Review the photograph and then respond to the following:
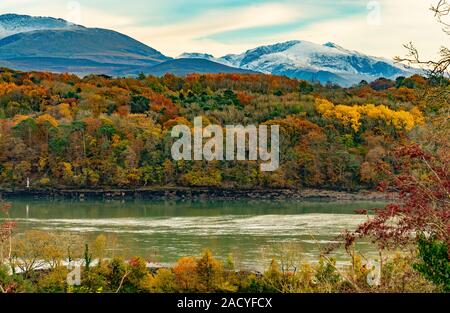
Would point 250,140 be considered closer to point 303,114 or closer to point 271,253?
point 303,114

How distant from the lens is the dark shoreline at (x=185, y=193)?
184ft

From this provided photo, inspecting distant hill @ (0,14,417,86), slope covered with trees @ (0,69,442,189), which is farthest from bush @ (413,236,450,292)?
distant hill @ (0,14,417,86)

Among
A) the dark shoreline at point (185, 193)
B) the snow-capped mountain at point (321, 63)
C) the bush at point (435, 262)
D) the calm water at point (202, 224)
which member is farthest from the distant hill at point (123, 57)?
the bush at point (435, 262)

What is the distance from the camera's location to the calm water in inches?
1036

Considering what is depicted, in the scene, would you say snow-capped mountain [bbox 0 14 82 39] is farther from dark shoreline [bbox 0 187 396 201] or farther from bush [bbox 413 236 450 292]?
bush [bbox 413 236 450 292]

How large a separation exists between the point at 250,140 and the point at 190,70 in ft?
244

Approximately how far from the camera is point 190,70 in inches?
5330

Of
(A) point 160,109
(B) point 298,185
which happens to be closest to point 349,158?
(B) point 298,185

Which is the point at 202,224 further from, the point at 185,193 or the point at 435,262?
the point at 435,262

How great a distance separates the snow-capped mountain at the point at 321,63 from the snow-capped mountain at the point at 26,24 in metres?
55.6

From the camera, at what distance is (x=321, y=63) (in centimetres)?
14938

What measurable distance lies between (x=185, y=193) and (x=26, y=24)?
6215 cm

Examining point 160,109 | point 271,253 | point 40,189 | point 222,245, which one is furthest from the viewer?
point 160,109

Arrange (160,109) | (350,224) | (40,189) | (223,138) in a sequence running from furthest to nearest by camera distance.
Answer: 1. (160,109)
2. (223,138)
3. (40,189)
4. (350,224)
